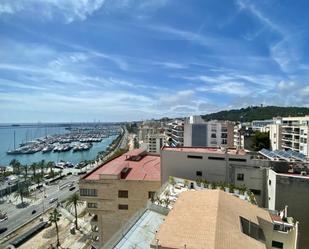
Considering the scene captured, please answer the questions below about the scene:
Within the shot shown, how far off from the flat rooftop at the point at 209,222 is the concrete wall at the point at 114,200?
40.4 feet

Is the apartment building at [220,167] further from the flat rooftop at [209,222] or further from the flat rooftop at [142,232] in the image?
the flat rooftop at [142,232]

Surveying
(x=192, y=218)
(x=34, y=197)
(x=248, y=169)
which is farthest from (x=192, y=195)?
(x=34, y=197)

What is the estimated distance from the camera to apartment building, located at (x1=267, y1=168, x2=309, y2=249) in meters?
24.4

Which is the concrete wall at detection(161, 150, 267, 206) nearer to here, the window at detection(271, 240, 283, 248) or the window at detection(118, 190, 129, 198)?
the window at detection(118, 190, 129, 198)

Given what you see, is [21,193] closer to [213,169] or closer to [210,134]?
[210,134]

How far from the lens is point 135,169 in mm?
35344

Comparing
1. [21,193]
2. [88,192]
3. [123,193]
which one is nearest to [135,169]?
[123,193]

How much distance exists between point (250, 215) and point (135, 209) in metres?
16.0

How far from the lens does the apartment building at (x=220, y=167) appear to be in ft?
94.1

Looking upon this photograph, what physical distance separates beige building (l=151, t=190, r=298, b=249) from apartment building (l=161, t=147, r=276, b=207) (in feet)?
28.2

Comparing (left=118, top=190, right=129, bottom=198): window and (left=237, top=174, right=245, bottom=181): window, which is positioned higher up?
(left=237, top=174, right=245, bottom=181): window

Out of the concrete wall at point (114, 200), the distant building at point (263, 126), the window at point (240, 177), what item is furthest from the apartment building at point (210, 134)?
the concrete wall at point (114, 200)

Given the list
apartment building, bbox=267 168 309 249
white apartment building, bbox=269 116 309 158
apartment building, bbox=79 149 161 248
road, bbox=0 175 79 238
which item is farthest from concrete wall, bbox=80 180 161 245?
white apartment building, bbox=269 116 309 158

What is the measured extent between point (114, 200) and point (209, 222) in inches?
722
